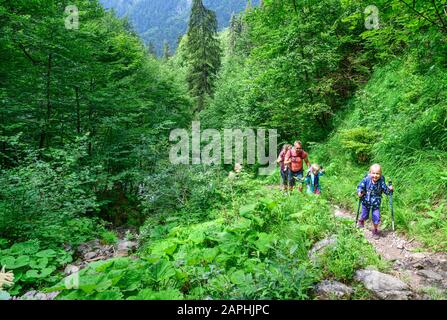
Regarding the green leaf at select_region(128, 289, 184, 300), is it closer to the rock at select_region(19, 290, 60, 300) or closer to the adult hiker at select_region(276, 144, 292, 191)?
the rock at select_region(19, 290, 60, 300)

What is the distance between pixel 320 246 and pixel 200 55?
31.0m

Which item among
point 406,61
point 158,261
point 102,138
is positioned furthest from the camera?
point 102,138

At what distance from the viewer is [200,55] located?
3284 centimetres

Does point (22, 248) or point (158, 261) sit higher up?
point (158, 261)

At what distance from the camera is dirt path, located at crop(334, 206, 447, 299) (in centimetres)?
378

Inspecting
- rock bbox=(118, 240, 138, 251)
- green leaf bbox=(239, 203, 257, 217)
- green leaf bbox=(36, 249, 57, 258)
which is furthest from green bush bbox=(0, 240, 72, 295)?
green leaf bbox=(239, 203, 257, 217)

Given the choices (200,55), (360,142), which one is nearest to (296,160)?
(360,142)

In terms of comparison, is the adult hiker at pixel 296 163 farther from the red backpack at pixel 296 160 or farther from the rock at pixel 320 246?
the rock at pixel 320 246

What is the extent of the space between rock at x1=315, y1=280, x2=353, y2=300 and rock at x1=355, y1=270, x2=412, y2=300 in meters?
0.27

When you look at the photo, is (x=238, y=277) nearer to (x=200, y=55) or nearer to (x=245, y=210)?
(x=245, y=210)

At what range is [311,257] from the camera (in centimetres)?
447

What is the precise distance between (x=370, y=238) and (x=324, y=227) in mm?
1007
